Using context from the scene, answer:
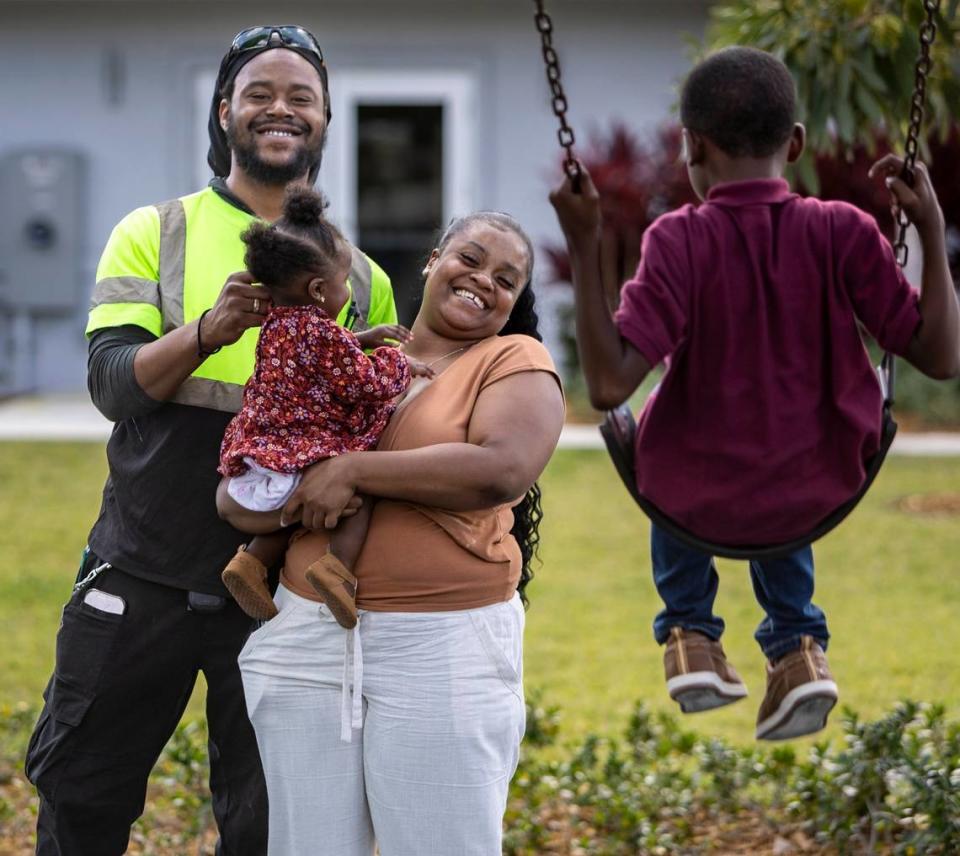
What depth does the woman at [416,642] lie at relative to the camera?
9.53 feet

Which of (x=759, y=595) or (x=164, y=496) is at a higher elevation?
(x=164, y=496)

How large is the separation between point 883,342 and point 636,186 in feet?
33.6

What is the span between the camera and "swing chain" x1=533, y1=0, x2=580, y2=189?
2844 mm

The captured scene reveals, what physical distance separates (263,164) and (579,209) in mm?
849

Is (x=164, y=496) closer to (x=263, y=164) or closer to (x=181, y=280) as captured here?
(x=181, y=280)

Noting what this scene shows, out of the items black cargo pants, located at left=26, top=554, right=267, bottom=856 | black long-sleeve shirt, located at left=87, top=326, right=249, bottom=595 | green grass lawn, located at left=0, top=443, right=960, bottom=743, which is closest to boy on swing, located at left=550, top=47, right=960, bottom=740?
black long-sleeve shirt, located at left=87, top=326, right=249, bottom=595

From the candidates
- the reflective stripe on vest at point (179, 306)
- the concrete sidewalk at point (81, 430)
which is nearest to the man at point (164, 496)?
the reflective stripe on vest at point (179, 306)

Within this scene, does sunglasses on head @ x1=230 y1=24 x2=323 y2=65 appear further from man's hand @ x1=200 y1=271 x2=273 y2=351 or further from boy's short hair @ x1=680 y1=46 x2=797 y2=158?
boy's short hair @ x1=680 y1=46 x2=797 y2=158

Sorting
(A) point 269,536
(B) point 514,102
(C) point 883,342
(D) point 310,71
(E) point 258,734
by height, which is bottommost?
(E) point 258,734

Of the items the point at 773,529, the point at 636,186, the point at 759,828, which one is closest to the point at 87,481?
the point at 636,186

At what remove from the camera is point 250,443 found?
297 cm

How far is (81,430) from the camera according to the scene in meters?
12.0

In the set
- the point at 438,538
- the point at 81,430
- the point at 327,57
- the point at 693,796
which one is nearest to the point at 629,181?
the point at 327,57

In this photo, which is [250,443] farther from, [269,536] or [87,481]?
[87,481]
